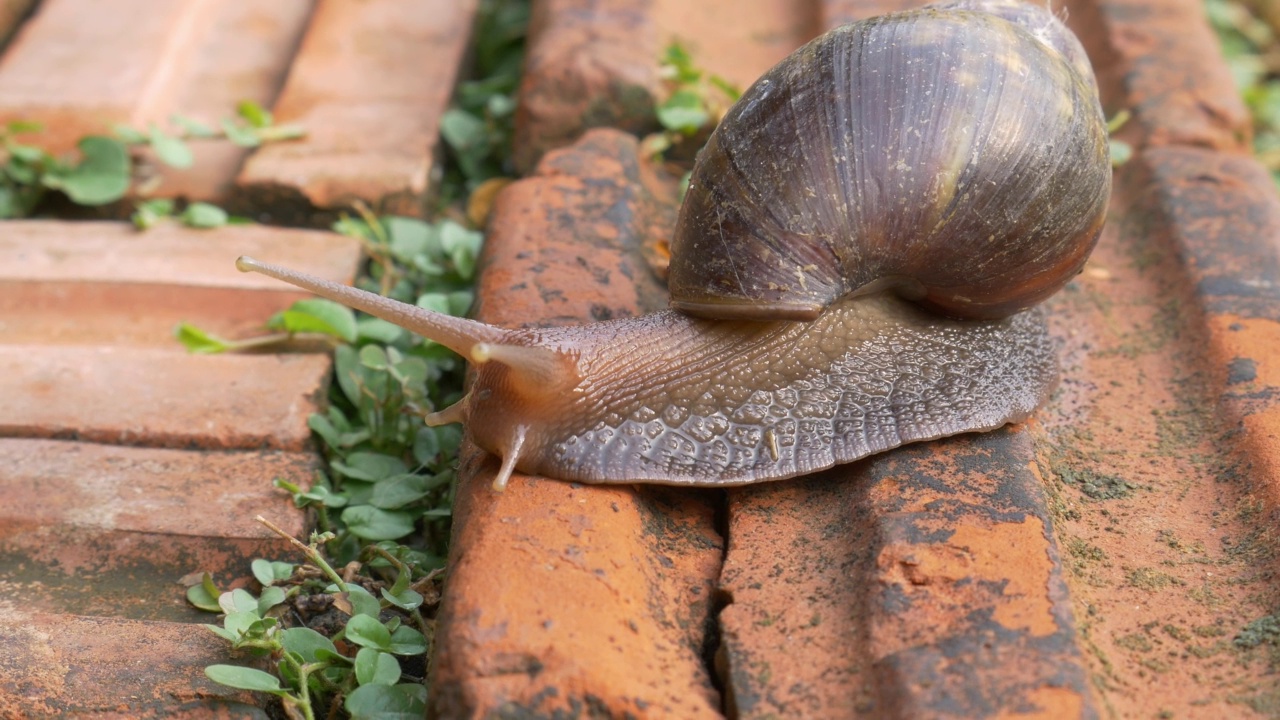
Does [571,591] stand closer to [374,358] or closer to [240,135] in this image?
[374,358]

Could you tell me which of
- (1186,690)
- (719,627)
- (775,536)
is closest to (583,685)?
(719,627)

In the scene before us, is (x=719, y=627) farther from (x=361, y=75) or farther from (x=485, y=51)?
(x=485, y=51)

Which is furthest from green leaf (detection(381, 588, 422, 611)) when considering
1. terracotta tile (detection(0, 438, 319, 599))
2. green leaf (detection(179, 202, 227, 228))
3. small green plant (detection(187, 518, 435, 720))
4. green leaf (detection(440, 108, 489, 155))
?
green leaf (detection(440, 108, 489, 155))

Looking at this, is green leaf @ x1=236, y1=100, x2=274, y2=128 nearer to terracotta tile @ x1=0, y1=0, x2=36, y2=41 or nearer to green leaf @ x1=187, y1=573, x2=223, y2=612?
terracotta tile @ x1=0, y1=0, x2=36, y2=41

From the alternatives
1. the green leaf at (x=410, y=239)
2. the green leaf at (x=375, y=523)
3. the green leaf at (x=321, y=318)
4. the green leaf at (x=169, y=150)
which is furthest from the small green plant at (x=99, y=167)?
the green leaf at (x=375, y=523)

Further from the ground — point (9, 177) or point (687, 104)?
point (687, 104)
